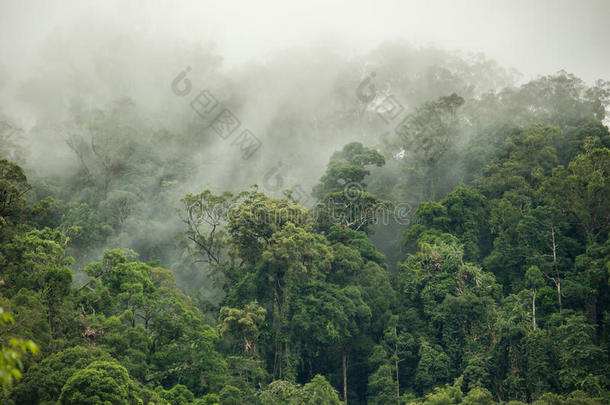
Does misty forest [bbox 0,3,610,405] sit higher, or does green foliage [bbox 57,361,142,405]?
misty forest [bbox 0,3,610,405]

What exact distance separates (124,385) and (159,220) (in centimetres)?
1666

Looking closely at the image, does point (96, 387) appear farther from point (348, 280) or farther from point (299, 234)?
point (348, 280)

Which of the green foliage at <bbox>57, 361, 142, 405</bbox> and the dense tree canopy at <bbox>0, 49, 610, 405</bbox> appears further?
the dense tree canopy at <bbox>0, 49, 610, 405</bbox>

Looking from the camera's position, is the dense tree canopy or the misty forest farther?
the misty forest

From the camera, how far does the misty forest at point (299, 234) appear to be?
52.4 ft

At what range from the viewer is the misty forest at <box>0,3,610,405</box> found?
15969 mm

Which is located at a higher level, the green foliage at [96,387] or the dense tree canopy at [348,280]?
the dense tree canopy at [348,280]

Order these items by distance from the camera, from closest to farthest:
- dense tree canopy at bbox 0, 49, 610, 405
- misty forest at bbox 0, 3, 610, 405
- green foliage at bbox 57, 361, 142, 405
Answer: green foliage at bbox 57, 361, 142, 405 < dense tree canopy at bbox 0, 49, 610, 405 < misty forest at bbox 0, 3, 610, 405

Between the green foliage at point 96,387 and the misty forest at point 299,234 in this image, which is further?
the misty forest at point 299,234

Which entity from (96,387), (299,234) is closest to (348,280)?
(299,234)

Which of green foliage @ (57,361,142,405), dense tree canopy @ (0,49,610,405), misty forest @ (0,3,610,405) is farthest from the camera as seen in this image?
misty forest @ (0,3,610,405)

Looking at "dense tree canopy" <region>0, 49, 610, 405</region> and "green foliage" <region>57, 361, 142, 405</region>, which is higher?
"dense tree canopy" <region>0, 49, 610, 405</region>

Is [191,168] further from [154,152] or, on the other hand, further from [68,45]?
[68,45]

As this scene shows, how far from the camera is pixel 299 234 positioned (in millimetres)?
19625
